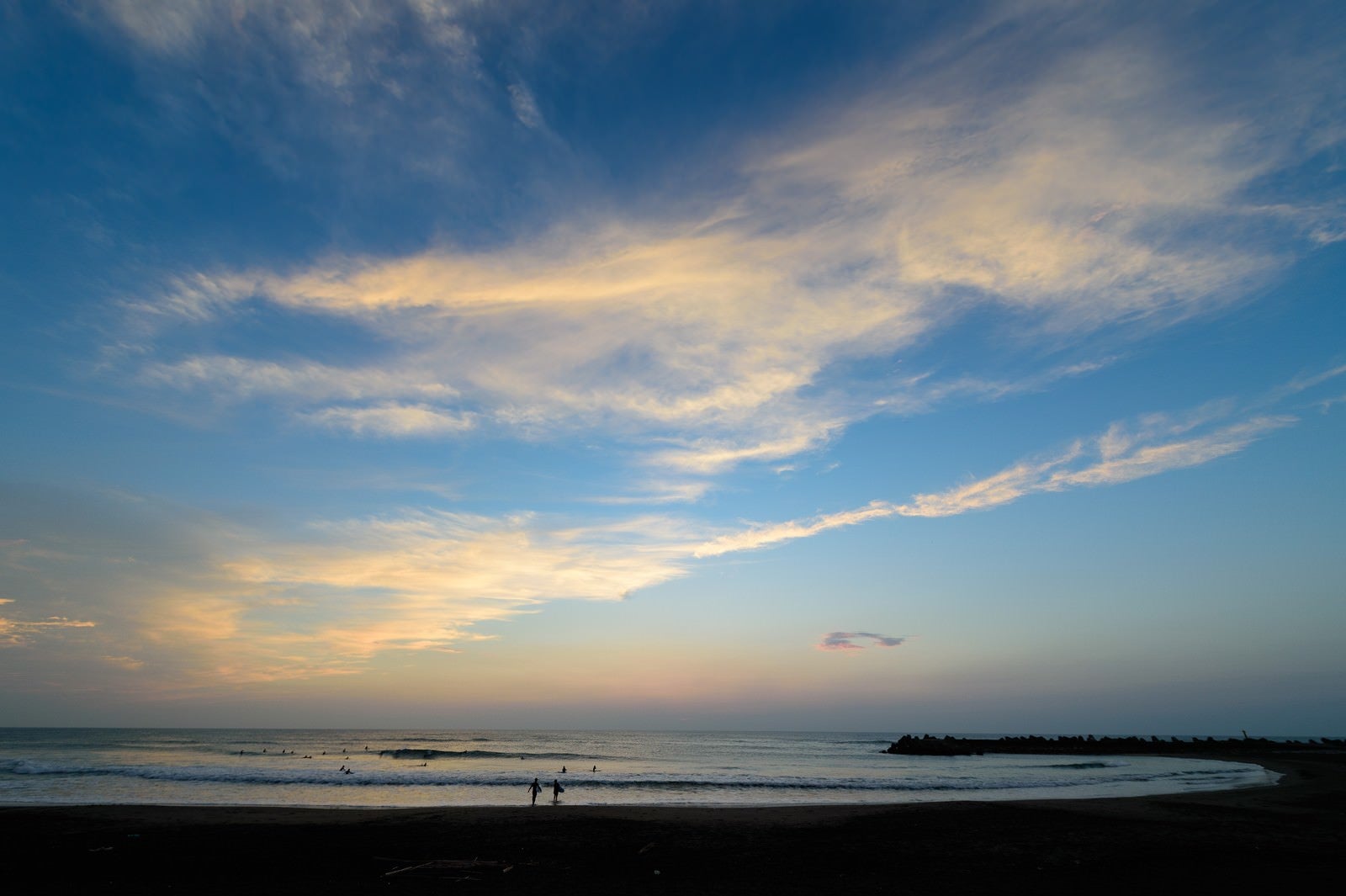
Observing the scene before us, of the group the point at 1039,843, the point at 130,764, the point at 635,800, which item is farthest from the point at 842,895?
the point at 130,764

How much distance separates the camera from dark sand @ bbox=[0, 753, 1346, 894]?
15602mm

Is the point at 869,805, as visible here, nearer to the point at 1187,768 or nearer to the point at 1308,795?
the point at 1308,795

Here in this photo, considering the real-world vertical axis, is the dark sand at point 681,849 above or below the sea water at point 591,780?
above

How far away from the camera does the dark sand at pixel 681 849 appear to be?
1560 centimetres

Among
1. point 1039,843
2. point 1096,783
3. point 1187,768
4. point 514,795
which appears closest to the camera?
point 1039,843

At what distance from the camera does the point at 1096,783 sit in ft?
153

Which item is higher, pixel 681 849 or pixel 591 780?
pixel 681 849

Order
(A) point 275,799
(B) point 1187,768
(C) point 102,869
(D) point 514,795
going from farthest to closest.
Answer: (B) point 1187,768
(D) point 514,795
(A) point 275,799
(C) point 102,869

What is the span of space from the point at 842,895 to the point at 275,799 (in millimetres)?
34564

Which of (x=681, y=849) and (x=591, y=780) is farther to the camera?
(x=591, y=780)

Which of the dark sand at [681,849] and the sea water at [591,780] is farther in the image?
the sea water at [591,780]

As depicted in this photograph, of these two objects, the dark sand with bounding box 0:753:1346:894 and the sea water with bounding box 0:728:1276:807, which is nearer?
the dark sand with bounding box 0:753:1346:894

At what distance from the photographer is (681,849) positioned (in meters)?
20.0

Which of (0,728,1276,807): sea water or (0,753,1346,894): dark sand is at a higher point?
(0,753,1346,894): dark sand
